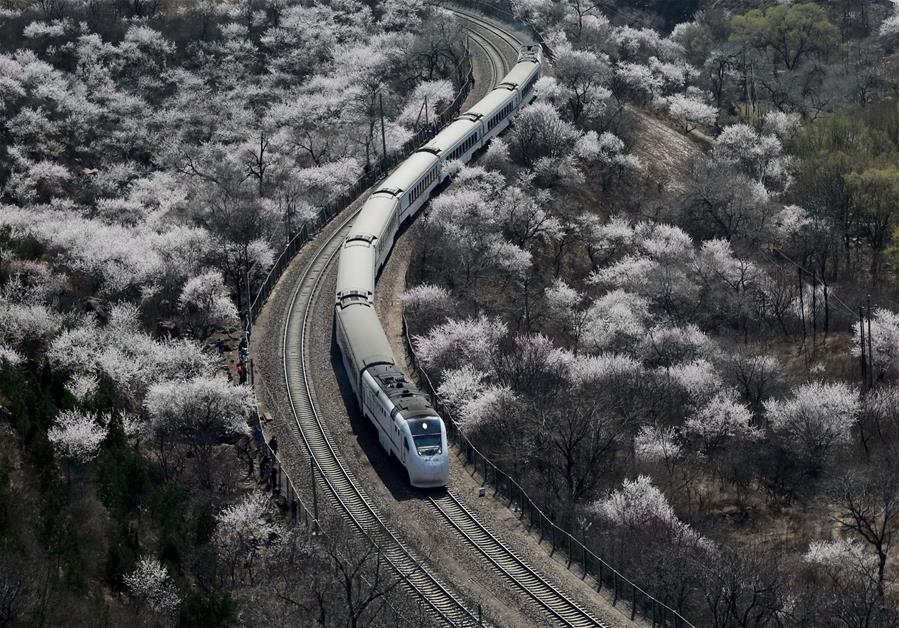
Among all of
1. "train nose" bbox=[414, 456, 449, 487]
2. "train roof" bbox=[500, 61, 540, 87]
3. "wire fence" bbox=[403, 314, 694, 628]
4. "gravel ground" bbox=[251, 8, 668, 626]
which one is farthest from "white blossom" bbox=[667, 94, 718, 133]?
"train nose" bbox=[414, 456, 449, 487]

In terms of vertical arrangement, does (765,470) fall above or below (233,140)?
above

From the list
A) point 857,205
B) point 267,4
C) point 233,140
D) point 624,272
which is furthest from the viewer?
point 267,4

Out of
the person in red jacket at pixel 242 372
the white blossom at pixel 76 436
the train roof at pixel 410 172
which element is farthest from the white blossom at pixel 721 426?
the white blossom at pixel 76 436

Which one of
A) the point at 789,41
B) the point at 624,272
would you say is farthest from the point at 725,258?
the point at 789,41

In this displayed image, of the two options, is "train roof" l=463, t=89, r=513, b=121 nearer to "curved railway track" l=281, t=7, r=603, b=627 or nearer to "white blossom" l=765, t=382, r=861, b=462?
"curved railway track" l=281, t=7, r=603, b=627

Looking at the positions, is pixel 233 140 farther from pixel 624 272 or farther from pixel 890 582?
pixel 890 582

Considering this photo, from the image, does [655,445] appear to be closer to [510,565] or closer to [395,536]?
[510,565]

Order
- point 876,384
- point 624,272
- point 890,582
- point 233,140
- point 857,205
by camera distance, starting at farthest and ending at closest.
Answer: point 233,140 → point 857,205 → point 624,272 → point 876,384 → point 890,582
